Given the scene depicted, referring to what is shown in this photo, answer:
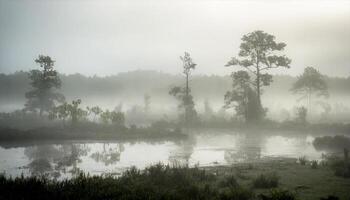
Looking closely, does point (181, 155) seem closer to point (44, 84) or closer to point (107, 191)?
point (107, 191)

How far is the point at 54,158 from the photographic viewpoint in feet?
79.9

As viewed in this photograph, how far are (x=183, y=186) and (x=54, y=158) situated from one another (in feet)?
42.7

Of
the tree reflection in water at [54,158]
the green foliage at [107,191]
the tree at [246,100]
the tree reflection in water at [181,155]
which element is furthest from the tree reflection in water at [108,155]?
the tree at [246,100]

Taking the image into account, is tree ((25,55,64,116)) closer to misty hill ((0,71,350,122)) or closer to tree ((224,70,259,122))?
tree ((224,70,259,122))

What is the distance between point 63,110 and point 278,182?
35228 mm

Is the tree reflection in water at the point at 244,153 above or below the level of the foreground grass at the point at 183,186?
above

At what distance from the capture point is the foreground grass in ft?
39.4

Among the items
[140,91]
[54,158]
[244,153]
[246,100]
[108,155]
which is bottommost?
[54,158]

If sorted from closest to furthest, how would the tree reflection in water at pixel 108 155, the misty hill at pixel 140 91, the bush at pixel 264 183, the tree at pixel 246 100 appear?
the bush at pixel 264 183, the tree reflection in water at pixel 108 155, the tree at pixel 246 100, the misty hill at pixel 140 91

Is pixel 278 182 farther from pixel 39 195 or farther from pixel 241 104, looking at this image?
pixel 241 104

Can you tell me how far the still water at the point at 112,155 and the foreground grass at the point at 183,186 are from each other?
13.2ft

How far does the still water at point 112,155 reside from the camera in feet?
66.9

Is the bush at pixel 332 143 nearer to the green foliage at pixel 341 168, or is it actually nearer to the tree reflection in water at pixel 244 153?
the tree reflection in water at pixel 244 153

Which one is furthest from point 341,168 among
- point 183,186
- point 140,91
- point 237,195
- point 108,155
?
point 140,91
